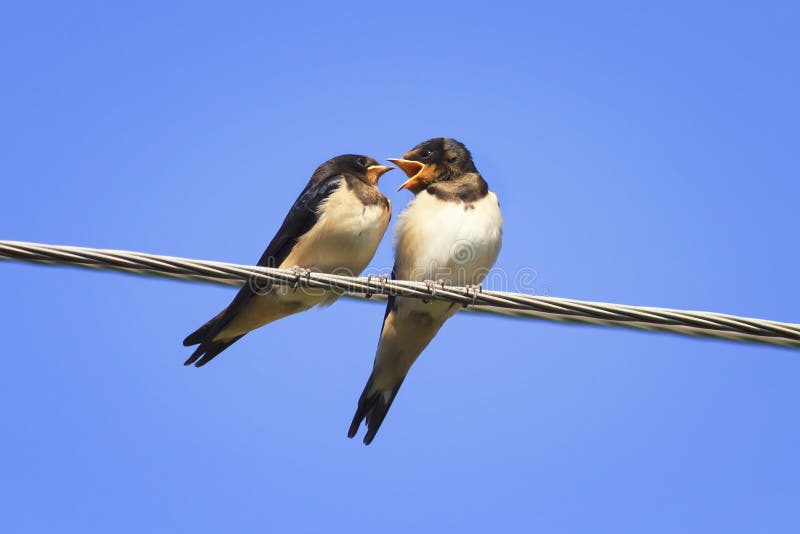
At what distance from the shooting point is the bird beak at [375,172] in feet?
21.9

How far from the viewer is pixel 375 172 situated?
6.71 meters

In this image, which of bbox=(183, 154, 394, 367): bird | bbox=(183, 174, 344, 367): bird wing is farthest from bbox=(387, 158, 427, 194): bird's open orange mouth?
bbox=(183, 174, 344, 367): bird wing

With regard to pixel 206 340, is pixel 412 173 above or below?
above

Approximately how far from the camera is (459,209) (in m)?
6.24

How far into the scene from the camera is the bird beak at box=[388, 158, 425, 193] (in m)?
6.69

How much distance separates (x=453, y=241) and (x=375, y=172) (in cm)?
89

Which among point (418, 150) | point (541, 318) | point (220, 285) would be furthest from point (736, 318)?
point (418, 150)

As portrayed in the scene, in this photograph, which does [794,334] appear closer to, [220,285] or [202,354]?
[220,285]

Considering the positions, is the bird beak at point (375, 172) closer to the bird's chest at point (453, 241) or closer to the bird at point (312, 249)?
the bird at point (312, 249)

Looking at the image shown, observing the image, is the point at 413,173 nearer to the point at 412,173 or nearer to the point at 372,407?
the point at 412,173

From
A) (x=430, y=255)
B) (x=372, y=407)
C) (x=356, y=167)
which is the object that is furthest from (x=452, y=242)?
(x=372, y=407)

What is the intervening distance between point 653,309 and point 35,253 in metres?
2.22

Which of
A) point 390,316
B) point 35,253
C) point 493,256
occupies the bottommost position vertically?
point 35,253

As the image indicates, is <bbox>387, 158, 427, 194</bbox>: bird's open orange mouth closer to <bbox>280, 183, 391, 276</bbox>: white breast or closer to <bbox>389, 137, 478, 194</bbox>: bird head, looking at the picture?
<bbox>389, 137, 478, 194</bbox>: bird head
